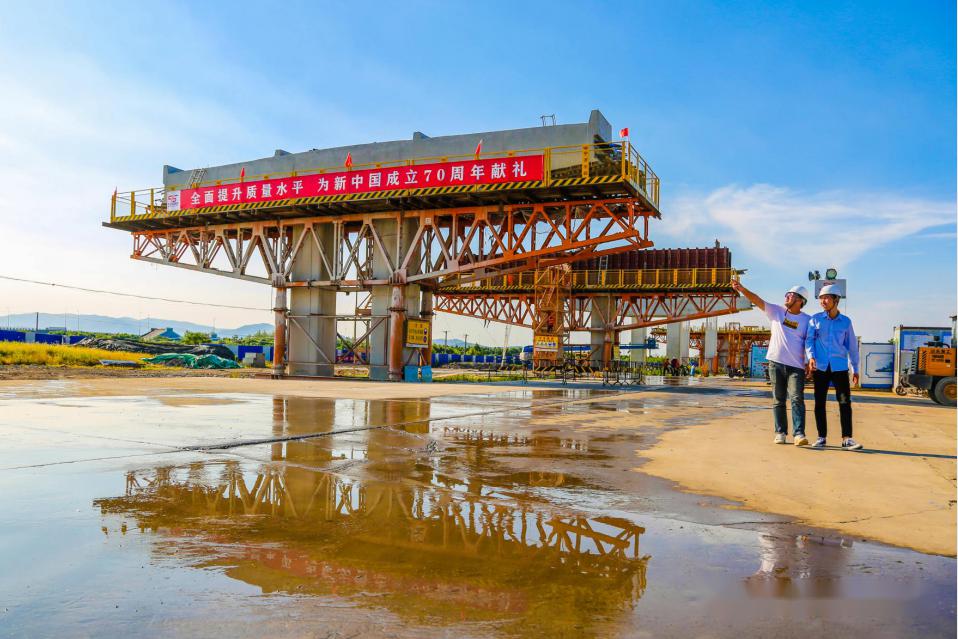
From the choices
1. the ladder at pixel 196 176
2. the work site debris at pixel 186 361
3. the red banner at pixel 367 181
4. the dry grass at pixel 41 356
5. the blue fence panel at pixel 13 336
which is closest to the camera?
the red banner at pixel 367 181

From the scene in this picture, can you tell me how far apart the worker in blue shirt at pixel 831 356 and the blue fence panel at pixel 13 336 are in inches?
2383

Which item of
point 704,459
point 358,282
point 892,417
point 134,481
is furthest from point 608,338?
point 134,481

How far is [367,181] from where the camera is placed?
2544 centimetres

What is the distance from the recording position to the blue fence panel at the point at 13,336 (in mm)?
51344

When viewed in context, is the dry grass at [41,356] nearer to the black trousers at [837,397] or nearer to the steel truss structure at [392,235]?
the steel truss structure at [392,235]

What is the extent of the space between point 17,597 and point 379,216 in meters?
24.8

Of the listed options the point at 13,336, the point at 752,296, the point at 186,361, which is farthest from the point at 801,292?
the point at 13,336

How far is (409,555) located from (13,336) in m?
62.5

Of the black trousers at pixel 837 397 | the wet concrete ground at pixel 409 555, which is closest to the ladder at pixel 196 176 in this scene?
the wet concrete ground at pixel 409 555

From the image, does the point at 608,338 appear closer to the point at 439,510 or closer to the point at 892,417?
the point at 892,417

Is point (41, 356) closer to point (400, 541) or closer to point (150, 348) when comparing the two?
point (150, 348)

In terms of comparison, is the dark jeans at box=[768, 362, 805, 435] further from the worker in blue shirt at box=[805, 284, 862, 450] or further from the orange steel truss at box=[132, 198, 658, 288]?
the orange steel truss at box=[132, 198, 658, 288]

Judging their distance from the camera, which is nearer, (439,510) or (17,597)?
(17,597)

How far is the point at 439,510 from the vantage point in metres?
4.01
